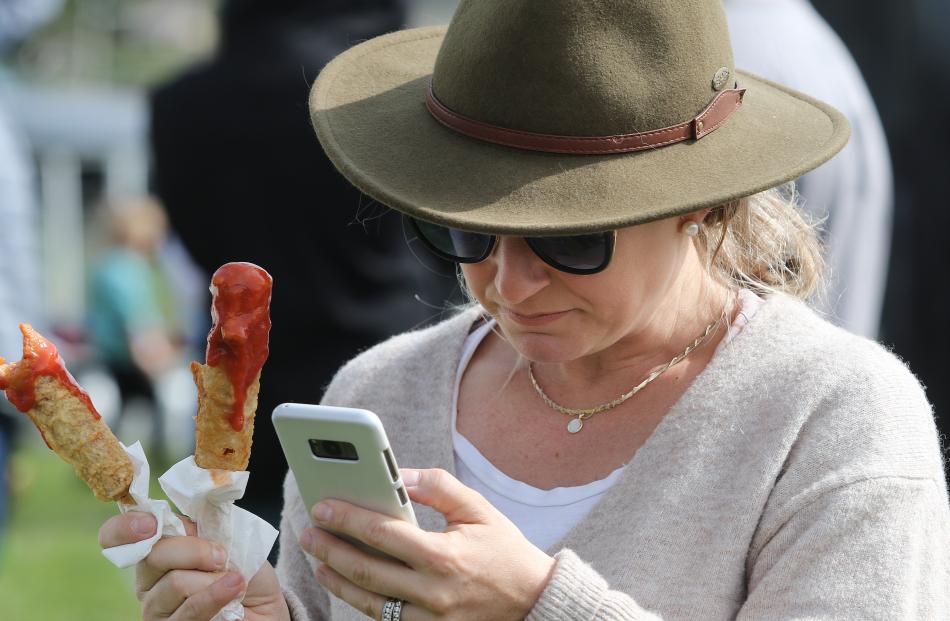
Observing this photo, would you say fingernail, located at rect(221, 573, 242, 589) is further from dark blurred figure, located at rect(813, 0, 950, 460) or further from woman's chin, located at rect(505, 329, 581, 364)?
dark blurred figure, located at rect(813, 0, 950, 460)

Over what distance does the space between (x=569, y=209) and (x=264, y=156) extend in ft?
6.05

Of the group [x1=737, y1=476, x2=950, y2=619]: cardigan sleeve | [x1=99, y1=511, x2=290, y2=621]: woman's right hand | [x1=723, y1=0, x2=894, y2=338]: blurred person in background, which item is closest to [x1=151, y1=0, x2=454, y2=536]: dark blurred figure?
[x1=723, y1=0, x2=894, y2=338]: blurred person in background

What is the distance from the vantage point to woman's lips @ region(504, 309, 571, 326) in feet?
6.37

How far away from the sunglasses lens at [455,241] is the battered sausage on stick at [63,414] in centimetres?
57

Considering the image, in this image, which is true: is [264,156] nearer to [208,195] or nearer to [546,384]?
[208,195]

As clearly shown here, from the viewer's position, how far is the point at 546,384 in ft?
7.36

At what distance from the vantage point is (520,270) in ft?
6.22

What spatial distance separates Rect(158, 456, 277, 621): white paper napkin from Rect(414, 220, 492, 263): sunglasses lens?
472mm

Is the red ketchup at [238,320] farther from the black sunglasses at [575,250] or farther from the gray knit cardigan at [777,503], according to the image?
the gray knit cardigan at [777,503]

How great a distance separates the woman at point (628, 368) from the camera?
1.74 m

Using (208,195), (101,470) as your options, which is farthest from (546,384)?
(208,195)

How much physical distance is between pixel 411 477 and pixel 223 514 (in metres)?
0.29

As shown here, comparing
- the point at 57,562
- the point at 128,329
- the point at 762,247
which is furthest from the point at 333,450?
the point at 128,329

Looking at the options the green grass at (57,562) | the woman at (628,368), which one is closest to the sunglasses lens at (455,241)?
the woman at (628,368)
